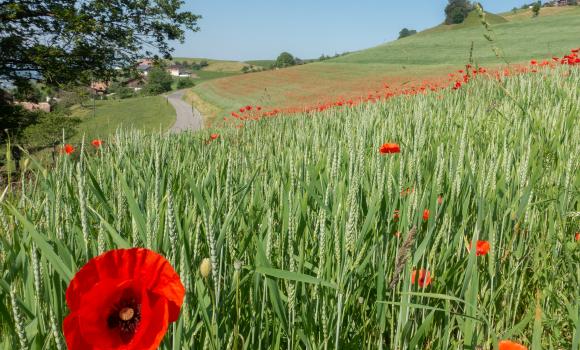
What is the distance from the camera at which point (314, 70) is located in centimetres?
3778

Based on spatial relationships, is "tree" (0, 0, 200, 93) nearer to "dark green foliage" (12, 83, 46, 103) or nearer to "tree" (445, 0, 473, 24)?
"dark green foliage" (12, 83, 46, 103)

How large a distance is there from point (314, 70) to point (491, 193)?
37540 millimetres

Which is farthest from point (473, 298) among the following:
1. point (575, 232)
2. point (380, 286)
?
point (575, 232)

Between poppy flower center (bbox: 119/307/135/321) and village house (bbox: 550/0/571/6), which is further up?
village house (bbox: 550/0/571/6)

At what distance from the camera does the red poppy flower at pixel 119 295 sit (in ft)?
1.57

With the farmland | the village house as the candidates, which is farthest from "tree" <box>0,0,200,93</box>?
the village house

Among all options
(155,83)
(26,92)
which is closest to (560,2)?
(155,83)

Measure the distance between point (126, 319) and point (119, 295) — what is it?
0.03 meters

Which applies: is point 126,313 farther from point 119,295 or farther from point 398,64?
point 398,64

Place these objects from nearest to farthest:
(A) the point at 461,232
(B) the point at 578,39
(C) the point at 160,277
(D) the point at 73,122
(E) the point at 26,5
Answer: (C) the point at 160,277 < (A) the point at 461,232 < (E) the point at 26,5 < (D) the point at 73,122 < (B) the point at 578,39

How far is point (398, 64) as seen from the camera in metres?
35.1

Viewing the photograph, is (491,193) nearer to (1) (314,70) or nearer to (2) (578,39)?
(2) (578,39)

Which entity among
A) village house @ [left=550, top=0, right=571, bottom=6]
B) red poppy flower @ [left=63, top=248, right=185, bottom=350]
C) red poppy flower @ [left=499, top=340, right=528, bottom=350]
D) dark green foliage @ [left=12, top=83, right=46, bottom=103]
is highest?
village house @ [left=550, top=0, right=571, bottom=6]

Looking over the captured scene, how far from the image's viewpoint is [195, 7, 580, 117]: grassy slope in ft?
86.3
